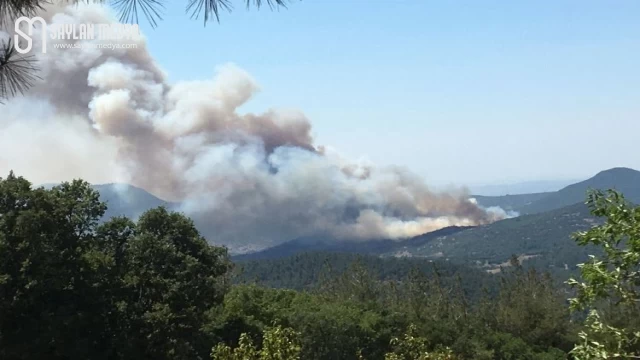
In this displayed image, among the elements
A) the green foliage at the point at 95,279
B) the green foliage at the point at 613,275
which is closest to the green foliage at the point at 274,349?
the green foliage at the point at 613,275

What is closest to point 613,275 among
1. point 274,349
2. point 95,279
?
point 274,349

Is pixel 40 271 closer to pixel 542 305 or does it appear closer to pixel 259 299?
pixel 259 299

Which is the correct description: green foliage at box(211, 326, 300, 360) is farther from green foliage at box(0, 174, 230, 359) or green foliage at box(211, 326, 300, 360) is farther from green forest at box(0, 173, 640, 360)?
green foliage at box(0, 174, 230, 359)

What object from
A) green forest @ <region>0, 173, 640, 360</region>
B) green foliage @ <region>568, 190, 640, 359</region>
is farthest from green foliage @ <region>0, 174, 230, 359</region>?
green foliage @ <region>568, 190, 640, 359</region>

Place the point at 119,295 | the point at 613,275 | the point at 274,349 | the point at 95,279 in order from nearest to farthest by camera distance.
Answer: the point at 613,275, the point at 274,349, the point at 95,279, the point at 119,295

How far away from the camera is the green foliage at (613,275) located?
20.3 ft

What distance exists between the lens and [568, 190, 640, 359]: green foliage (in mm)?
6184

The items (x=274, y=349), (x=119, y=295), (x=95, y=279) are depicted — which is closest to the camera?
(x=274, y=349)

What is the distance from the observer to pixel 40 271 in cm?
2034

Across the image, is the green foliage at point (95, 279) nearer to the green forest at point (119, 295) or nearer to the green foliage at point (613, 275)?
the green forest at point (119, 295)

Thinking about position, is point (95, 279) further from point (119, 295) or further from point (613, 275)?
point (613, 275)

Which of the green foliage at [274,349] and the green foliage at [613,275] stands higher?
the green foliage at [613,275]

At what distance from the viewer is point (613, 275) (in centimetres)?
626

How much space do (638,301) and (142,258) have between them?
21546 millimetres
